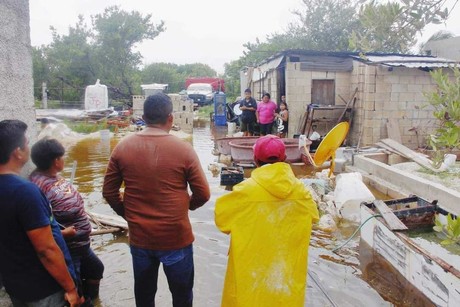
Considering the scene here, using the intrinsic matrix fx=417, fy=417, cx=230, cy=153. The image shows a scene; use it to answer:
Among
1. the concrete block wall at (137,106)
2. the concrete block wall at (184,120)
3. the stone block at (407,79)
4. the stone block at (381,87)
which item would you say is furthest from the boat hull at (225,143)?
the concrete block wall at (137,106)

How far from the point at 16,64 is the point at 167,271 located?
219 centimetres

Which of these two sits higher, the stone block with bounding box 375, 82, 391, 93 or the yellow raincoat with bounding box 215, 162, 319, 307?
the stone block with bounding box 375, 82, 391, 93

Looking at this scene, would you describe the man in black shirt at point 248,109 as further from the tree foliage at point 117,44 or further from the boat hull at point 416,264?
the tree foliage at point 117,44

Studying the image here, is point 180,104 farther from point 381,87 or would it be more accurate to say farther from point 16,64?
point 16,64

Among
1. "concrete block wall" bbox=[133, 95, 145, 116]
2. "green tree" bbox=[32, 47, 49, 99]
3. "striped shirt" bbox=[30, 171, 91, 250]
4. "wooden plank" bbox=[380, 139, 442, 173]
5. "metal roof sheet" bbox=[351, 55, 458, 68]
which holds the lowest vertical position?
"wooden plank" bbox=[380, 139, 442, 173]

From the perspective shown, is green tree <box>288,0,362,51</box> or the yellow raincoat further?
green tree <box>288,0,362,51</box>

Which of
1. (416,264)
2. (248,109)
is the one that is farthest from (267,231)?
(248,109)

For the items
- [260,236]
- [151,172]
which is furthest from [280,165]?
[151,172]

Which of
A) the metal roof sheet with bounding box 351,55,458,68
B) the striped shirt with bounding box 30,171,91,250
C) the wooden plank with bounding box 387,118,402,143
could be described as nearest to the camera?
the striped shirt with bounding box 30,171,91,250

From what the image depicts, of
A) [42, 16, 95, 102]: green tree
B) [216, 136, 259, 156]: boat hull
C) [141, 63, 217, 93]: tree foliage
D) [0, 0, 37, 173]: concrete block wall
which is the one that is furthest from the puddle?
[141, 63, 217, 93]: tree foliage

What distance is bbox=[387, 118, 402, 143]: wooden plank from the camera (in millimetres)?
12099

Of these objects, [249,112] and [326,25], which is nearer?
[249,112]

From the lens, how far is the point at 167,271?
280 centimetres

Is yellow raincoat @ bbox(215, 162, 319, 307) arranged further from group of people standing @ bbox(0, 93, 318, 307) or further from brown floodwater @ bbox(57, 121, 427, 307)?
brown floodwater @ bbox(57, 121, 427, 307)
